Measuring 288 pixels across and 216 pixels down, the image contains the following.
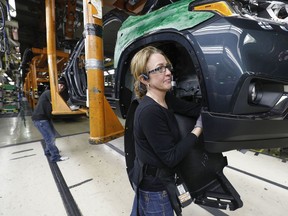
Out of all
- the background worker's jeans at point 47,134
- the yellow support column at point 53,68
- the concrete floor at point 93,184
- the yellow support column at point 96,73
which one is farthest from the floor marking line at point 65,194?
the yellow support column at point 53,68

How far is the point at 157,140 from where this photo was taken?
886mm

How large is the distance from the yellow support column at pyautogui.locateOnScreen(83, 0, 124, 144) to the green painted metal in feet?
1.41

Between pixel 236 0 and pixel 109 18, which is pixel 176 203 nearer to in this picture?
pixel 236 0

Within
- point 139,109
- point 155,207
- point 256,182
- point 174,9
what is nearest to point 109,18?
point 174,9

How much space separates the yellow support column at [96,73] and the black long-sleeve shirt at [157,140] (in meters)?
1.31

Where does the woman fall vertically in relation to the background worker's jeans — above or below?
above

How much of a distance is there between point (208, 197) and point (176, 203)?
276 mm

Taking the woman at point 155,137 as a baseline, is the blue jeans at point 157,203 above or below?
below

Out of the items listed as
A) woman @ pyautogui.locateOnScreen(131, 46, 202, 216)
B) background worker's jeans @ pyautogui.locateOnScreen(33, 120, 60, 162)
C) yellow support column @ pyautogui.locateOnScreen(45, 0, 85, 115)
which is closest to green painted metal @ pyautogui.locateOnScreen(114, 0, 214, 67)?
woman @ pyautogui.locateOnScreen(131, 46, 202, 216)

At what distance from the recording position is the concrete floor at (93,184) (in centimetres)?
166

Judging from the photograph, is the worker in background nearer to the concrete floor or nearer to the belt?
the concrete floor

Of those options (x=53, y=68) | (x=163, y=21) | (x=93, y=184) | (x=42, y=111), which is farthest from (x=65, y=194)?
(x=53, y=68)

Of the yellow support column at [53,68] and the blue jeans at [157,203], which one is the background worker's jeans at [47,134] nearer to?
the yellow support column at [53,68]

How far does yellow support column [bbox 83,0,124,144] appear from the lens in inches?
80.2
